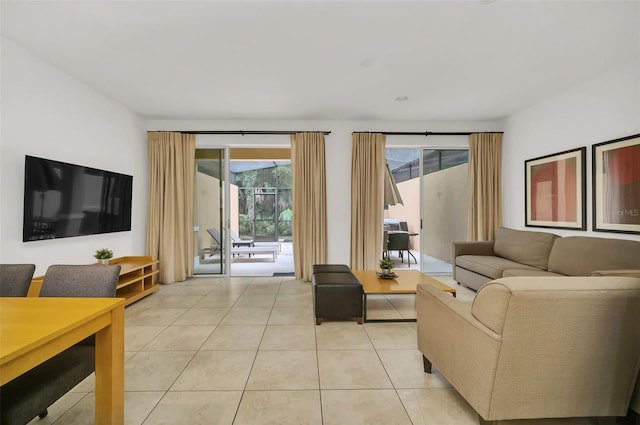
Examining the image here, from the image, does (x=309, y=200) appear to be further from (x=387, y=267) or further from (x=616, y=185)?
(x=616, y=185)

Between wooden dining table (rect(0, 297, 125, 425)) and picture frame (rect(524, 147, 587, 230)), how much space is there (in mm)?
4745

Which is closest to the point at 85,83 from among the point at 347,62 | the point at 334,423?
the point at 347,62

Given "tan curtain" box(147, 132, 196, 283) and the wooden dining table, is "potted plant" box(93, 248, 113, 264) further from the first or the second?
the wooden dining table

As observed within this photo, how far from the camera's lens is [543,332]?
1.30 m

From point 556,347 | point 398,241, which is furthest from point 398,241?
point 556,347

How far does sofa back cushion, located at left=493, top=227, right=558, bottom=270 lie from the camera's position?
11.6 ft

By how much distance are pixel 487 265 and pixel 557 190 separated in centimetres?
145

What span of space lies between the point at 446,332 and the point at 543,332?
50 cm

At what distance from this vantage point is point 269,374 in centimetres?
202

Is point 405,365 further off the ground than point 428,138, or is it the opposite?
point 428,138

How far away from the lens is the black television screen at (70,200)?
2.66 metres

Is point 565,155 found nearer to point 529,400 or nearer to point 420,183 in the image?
point 420,183

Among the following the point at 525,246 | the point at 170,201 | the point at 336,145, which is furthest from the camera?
the point at 336,145

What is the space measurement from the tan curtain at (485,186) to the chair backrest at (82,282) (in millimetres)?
4974
